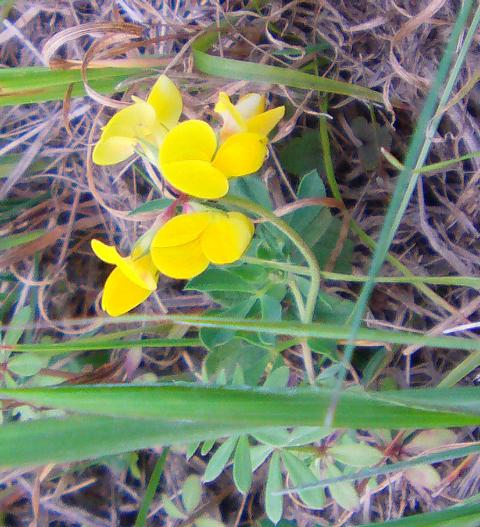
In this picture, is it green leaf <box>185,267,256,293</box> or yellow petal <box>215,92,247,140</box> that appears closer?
yellow petal <box>215,92,247,140</box>

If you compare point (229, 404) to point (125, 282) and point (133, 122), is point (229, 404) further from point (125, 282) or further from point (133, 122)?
point (133, 122)

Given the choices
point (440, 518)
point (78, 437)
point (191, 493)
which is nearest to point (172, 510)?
point (191, 493)

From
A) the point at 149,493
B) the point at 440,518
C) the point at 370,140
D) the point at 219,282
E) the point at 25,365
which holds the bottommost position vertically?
the point at 149,493

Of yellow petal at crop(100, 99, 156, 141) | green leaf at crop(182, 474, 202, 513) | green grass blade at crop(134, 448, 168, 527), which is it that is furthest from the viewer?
green leaf at crop(182, 474, 202, 513)

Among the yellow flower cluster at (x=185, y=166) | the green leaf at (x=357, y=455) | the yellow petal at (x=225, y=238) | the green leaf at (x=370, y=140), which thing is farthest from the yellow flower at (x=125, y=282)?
the green leaf at (x=370, y=140)

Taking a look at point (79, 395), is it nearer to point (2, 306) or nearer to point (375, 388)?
point (375, 388)

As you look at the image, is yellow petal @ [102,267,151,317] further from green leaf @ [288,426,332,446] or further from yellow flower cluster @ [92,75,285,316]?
green leaf @ [288,426,332,446]

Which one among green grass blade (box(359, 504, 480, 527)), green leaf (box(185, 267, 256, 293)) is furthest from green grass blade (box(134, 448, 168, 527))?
green grass blade (box(359, 504, 480, 527))
